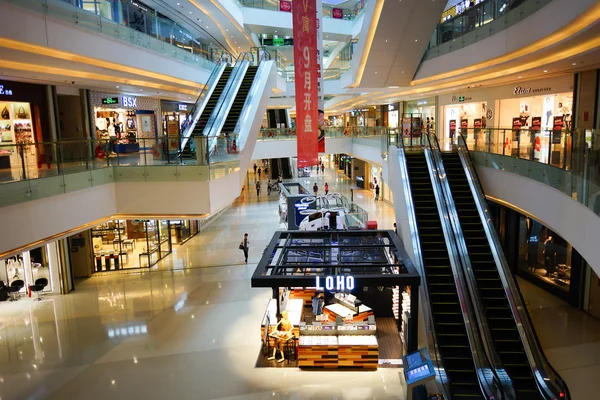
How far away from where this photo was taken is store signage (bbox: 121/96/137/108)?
18.4m

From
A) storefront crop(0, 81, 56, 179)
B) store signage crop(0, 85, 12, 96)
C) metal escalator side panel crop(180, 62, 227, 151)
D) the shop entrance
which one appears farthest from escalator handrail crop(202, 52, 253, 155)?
store signage crop(0, 85, 12, 96)

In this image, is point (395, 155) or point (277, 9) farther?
point (277, 9)

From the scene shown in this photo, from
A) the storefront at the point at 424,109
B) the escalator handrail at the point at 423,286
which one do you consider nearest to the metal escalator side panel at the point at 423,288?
the escalator handrail at the point at 423,286

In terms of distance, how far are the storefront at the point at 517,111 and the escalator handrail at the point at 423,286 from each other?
94.0 inches

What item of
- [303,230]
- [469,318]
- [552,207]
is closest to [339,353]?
[469,318]

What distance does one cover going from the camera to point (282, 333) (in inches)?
Answer: 401

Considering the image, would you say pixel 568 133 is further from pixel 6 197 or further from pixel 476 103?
pixel 476 103

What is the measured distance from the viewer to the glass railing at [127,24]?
915cm

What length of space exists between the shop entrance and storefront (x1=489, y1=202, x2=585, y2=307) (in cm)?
483

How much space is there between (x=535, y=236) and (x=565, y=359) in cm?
553

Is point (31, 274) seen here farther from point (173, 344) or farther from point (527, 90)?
point (527, 90)

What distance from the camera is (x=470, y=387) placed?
7824 millimetres

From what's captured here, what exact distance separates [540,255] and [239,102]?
35.8 ft

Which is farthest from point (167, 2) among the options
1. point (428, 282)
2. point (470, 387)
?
point (470, 387)
